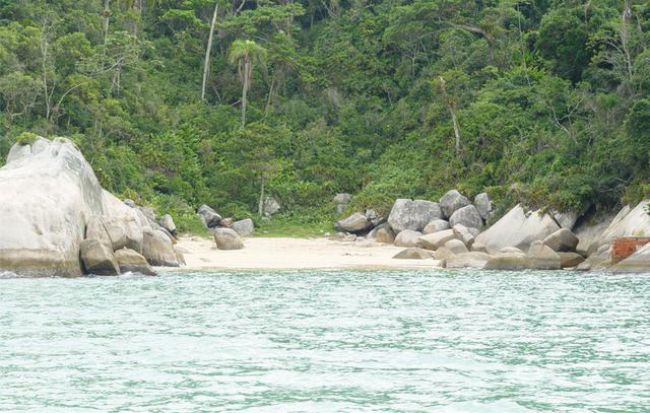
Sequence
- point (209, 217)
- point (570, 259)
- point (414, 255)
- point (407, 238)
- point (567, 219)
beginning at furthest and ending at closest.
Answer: point (209, 217) → point (407, 238) → point (414, 255) → point (567, 219) → point (570, 259)

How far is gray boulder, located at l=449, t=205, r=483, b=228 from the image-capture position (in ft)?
134

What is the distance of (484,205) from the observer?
4172 cm

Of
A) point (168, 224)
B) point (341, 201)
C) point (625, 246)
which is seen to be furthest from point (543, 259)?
point (341, 201)

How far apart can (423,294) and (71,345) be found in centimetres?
997

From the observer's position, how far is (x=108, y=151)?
44.8 metres

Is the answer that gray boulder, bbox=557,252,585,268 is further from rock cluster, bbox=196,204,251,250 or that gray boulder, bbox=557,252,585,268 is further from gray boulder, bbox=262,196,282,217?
gray boulder, bbox=262,196,282,217

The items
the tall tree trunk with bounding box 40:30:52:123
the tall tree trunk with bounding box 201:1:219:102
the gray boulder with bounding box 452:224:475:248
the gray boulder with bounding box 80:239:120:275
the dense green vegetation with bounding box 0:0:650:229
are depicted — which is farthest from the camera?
the tall tree trunk with bounding box 201:1:219:102

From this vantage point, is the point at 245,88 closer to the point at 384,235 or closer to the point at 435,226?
the point at 384,235

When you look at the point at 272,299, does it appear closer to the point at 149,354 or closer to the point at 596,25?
the point at 149,354

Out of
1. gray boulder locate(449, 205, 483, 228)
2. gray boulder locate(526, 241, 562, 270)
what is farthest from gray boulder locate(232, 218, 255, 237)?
gray boulder locate(526, 241, 562, 270)

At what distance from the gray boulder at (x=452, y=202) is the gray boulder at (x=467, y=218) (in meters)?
0.82

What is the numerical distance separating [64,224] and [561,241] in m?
14.7

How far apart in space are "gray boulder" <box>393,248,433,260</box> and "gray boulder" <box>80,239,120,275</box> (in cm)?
1039

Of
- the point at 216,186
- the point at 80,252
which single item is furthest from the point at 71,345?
the point at 216,186
